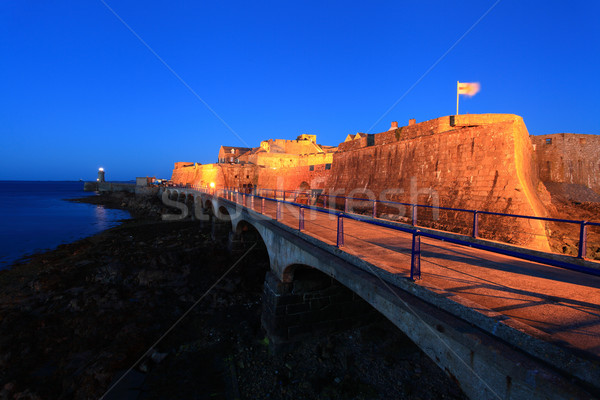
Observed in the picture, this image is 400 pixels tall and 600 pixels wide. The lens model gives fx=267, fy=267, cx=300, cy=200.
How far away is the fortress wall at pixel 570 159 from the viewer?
20.0 metres

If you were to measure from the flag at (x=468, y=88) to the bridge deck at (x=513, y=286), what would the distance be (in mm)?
9217

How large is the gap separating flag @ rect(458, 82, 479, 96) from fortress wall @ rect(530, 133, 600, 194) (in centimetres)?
Result: 1375

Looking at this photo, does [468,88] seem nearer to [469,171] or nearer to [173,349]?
[469,171]

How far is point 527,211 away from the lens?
991 centimetres

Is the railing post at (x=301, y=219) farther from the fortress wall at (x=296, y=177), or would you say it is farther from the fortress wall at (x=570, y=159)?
the fortress wall at (x=570, y=159)

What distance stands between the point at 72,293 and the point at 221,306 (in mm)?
7172

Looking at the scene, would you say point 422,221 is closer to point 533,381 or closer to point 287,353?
point 287,353

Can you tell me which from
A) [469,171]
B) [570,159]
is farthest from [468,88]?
[570,159]

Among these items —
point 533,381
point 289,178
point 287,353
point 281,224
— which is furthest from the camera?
point 289,178

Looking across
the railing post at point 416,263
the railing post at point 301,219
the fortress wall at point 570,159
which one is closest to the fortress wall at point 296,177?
the railing post at point 301,219

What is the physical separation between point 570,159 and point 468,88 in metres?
15.1

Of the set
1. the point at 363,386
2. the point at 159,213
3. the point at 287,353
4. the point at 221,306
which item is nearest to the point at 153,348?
the point at 221,306

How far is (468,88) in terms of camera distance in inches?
492

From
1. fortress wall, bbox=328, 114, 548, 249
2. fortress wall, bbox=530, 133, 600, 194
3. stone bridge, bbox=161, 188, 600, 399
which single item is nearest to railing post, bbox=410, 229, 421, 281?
stone bridge, bbox=161, 188, 600, 399
